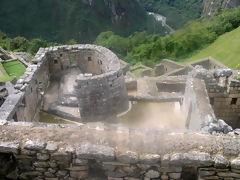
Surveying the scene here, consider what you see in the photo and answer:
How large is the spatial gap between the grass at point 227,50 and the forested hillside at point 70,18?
6004 cm

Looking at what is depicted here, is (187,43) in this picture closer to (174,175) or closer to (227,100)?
(227,100)

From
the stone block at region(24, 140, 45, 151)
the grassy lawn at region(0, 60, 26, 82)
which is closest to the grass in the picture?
the grassy lawn at region(0, 60, 26, 82)

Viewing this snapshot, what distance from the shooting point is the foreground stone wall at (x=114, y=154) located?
475 cm

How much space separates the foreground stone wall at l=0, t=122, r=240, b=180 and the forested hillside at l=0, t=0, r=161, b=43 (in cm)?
8602

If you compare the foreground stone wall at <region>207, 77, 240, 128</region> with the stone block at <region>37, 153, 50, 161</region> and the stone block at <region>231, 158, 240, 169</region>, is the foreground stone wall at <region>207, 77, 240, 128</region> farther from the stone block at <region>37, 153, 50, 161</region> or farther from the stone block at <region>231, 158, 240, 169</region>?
the stone block at <region>37, 153, 50, 161</region>

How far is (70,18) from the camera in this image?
344 feet

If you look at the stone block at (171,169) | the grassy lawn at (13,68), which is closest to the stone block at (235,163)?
the stone block at (171,169)

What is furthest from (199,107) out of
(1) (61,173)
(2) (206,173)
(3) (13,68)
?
(3) (13,68)

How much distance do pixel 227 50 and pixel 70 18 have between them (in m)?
82.8

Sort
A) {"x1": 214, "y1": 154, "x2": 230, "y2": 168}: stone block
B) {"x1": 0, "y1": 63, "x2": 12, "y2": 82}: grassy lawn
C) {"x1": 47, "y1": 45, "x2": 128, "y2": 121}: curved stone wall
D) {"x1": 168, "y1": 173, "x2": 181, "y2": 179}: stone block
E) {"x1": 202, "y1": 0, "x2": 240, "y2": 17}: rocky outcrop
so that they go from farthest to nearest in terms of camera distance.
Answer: {"x1": 202, "y1": 0, "x2": 240, "y2": 17}: rocky outcrop, {"x1": 0, "y1": 63, "x2": 12, "y2": 82}: grassy lawn, {"x1": 47, "y1": 45, "x2": 128, "y2": 121}: curved stone wall, {"x1": 168, "y1": 173, "x2": 181, "y2": 179}: stone block, {"x1": 214, "y1": 154, "x2": 230, "y2": 168}: stone block

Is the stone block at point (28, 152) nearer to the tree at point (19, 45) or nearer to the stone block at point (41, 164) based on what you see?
the stone block at point (41, 164)

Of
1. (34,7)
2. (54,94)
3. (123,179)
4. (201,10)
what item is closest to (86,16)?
(34,7)

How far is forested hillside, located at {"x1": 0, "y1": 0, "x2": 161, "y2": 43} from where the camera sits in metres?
93.4

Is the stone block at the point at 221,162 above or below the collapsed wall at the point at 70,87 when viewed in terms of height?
below
